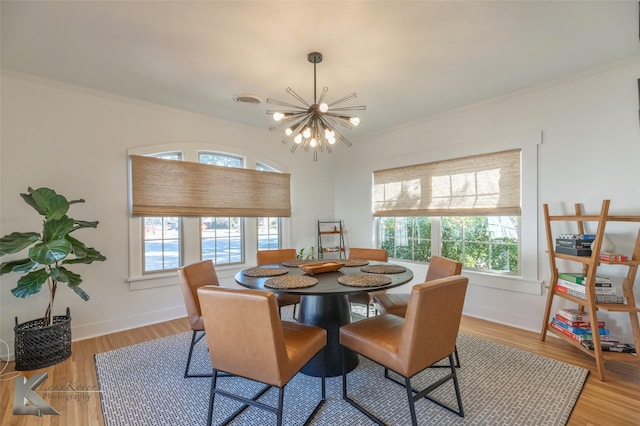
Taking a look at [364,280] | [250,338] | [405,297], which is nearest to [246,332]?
[250,338]

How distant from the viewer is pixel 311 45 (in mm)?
2262

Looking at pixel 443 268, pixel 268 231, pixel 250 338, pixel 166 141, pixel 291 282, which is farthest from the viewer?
pixel 268 231

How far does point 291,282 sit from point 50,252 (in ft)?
6.46

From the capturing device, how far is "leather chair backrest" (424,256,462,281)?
7.49ft

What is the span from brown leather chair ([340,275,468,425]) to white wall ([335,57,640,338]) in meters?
1.95

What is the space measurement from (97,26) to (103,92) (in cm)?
132

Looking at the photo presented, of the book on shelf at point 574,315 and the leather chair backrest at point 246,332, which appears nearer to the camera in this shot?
the leather chair backrest at point 246,332

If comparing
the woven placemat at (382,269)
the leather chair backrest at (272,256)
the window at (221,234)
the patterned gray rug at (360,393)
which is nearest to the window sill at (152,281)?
the window at (221,234)

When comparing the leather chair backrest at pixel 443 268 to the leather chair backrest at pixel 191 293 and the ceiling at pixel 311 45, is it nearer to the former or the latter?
the ceiling at pixel 311 45

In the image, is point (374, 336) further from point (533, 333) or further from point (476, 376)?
point (533, 333)

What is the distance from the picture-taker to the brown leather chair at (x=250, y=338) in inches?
59.0

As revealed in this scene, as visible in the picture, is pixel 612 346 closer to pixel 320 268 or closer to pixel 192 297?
pixel 320 268

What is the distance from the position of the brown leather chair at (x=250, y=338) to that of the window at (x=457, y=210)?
2.80m

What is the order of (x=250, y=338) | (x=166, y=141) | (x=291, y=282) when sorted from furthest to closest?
(x=166, y=141) → (x=291, y=282) → (x=250, y=338)
